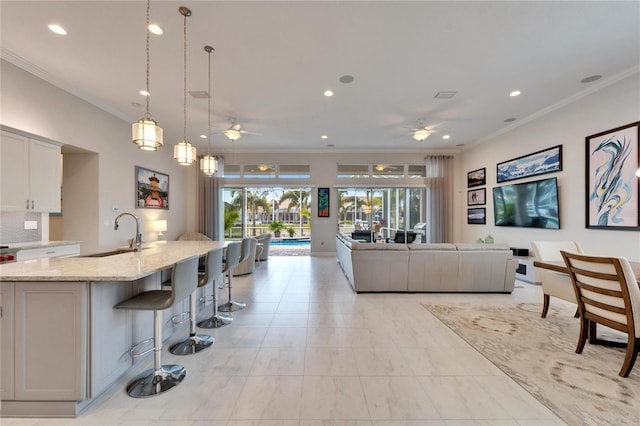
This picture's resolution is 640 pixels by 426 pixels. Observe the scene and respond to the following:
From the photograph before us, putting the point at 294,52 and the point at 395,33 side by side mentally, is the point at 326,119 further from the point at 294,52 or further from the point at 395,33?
the point at 395,33

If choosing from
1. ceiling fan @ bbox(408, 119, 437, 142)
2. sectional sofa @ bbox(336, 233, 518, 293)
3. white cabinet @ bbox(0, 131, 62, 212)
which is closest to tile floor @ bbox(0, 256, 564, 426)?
sectional sofa @ bbox(336, 233, 518, 293)

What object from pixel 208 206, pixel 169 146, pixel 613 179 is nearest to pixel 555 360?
pixel 613 179

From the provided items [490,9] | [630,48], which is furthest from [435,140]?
[490,9]

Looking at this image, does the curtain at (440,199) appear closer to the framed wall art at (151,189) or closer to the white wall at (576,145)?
the white wall at (576,145)

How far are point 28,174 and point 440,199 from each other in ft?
29.3

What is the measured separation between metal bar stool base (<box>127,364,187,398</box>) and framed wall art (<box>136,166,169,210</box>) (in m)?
4.78

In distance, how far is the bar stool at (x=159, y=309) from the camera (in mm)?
1893

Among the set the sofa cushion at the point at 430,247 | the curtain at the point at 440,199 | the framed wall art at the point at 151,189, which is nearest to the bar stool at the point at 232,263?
the sofa cushion at the point at 430,247

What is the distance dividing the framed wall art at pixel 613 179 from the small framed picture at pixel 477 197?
8.94ft

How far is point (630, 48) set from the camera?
312 centimetres

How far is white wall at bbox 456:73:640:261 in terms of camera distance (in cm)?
365

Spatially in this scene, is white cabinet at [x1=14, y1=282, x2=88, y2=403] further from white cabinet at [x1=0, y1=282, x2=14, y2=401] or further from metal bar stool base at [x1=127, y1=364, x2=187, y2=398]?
metal bar stool base at [x1=127, y1=364, x2=187, y2=398]

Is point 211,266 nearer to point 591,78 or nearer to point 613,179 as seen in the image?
point 613,179

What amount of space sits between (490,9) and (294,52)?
2.13 m
